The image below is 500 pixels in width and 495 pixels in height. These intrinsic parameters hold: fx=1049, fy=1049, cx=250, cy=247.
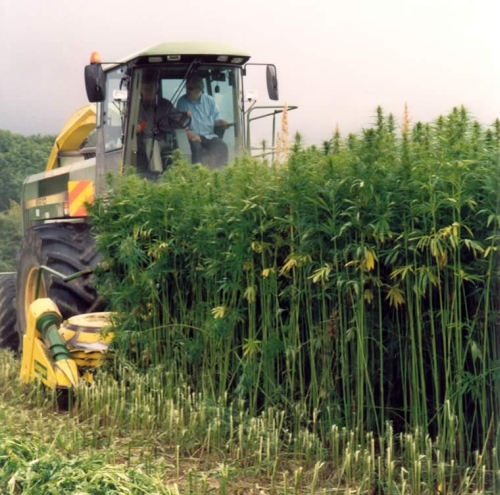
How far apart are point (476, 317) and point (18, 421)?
13.8 feet

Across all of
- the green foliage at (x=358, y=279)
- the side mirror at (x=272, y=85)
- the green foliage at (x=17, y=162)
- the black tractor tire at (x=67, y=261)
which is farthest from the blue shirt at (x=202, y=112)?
the green foliage at (x=17, y=162)

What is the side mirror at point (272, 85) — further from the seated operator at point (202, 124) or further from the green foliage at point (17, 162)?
the green foliage at point (17, 162)

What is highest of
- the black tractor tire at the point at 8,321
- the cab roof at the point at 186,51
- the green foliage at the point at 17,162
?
the green foliage at the point at 17,162

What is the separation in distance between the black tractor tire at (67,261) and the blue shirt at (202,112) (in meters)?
1.53

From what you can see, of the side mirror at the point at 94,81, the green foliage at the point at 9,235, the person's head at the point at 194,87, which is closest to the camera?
the side mirror at the point at 94,81

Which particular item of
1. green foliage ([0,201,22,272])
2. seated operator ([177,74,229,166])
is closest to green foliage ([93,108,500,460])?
seated operator ([177,74,229,166])

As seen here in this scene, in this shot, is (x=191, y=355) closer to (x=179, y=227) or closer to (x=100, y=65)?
(x=179, y=227)

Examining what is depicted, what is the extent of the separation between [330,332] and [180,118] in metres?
3.86

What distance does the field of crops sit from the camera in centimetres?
578

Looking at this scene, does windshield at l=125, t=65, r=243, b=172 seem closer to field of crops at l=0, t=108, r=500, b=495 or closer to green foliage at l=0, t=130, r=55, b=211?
field of crops at l=0, t=108, r=500, b=495

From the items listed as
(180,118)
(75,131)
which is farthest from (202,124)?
(75,131)

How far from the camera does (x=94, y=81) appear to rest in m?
9.71

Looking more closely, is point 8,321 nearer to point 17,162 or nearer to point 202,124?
point 202,124

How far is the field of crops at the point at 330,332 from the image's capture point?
5777 millimetres
